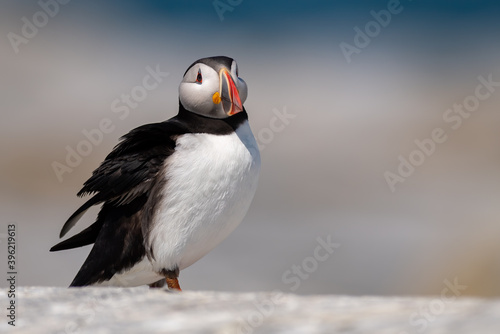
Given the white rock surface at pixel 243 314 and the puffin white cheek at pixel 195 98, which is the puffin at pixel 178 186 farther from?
the white rock surface at pixel 243 314

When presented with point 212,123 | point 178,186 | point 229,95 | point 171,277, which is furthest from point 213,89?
point 171,277

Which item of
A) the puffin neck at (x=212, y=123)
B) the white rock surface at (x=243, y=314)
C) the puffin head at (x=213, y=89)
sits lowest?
the white rock surface at (x=243, y=314)

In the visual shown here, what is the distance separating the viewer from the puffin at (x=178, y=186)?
240 inches

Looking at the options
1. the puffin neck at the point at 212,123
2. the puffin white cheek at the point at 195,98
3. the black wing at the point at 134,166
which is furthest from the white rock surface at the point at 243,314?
the puffin white cheek at the point at 195,98

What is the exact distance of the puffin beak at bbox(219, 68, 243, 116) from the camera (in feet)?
20.5

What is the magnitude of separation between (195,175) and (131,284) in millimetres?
1051

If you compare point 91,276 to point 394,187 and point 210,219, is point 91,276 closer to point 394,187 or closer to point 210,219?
point 210,219

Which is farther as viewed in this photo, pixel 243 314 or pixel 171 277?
pixel 171 277

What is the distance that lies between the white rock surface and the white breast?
142cm

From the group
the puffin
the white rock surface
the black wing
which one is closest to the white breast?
the puffin

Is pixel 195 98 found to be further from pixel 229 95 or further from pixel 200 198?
pixel 200 198

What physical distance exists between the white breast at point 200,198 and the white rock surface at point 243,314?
1425 mm

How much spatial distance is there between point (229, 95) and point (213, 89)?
136 millimetres

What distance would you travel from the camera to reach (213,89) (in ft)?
20.8
